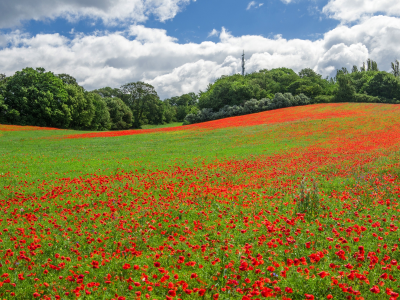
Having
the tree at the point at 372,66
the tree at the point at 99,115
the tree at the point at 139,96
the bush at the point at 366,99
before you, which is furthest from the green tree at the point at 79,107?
the tree at the point at 372,66

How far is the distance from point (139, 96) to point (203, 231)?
9849 centimetres

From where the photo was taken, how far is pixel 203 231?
278 inches

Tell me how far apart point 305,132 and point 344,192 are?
2387 cm

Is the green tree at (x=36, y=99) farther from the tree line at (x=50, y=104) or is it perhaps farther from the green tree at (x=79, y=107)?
the green tree at (x=79, y=107)

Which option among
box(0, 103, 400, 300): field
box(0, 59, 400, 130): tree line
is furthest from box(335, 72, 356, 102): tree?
box(0, 103, 400, 300): field

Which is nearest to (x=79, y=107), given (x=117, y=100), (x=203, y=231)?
(x=117, y=100)

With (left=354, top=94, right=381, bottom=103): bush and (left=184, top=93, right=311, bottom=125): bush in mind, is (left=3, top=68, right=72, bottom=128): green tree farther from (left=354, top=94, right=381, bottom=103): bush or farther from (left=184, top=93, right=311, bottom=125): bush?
(left=354, top=94, right=381, bottom=103): bush

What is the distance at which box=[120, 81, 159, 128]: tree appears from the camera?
98250mm

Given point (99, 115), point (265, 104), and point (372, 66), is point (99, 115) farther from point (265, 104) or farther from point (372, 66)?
point (372, 66)

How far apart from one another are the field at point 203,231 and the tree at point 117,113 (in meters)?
71.6

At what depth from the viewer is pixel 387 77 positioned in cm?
6706

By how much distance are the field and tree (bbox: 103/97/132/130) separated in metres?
71.6

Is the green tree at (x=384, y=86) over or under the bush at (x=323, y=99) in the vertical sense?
over

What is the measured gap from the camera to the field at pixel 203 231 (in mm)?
4637
